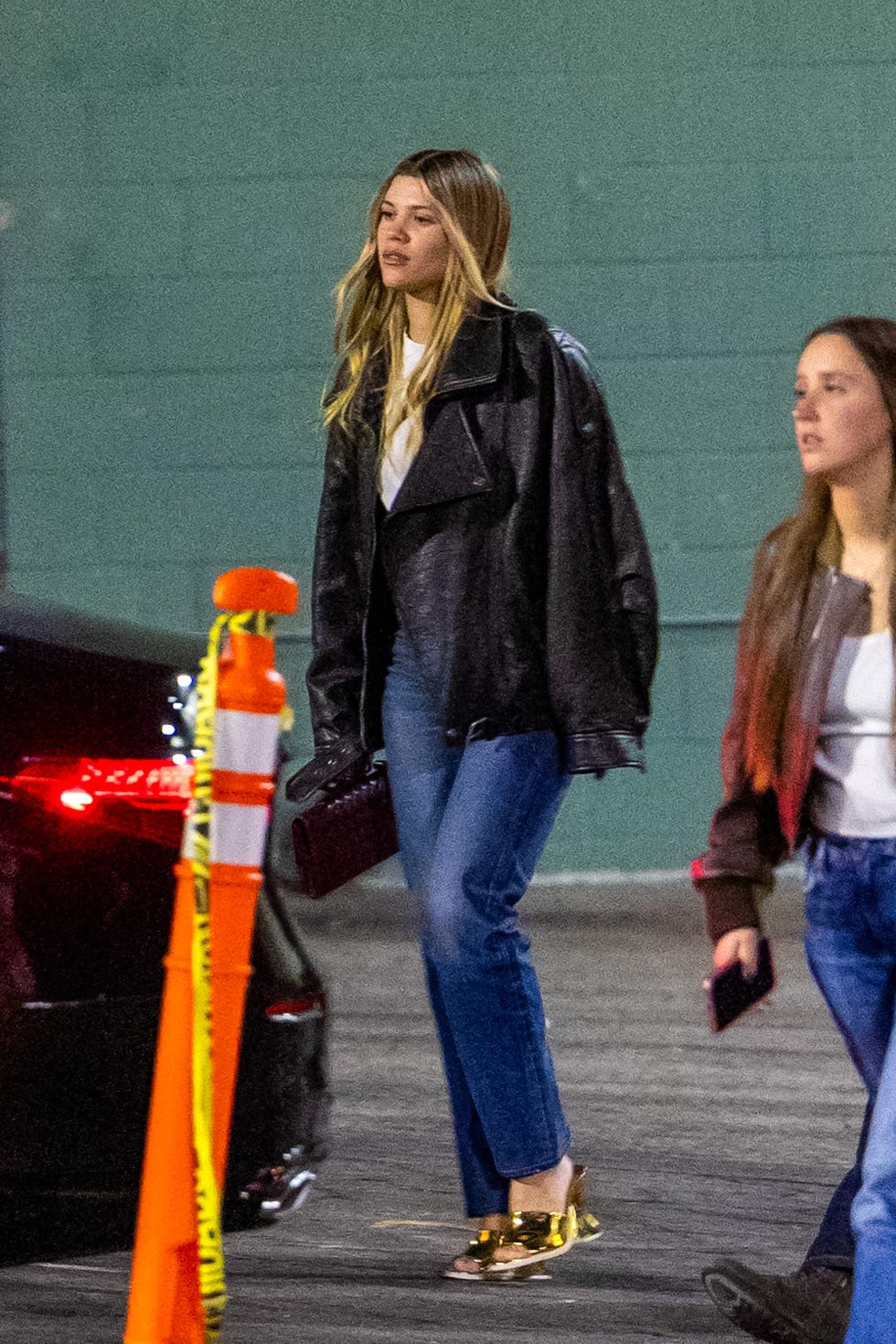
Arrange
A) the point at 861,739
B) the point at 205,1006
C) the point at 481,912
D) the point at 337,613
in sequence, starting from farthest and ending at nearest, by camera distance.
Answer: the point at 337,613, the point at 481,912, the point at 861,739, the point at 205,1006

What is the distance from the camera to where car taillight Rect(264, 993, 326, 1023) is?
3.13m

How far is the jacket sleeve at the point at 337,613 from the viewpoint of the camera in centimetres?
365

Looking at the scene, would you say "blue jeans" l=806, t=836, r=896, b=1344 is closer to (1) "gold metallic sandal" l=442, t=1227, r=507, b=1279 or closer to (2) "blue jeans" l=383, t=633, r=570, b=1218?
(2) "blue jeans" l=383, t=633, r=570, b=1218

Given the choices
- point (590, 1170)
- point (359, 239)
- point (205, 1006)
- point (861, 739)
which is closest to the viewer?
point (205, 1006)

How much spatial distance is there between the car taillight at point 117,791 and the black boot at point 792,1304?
1.10 meters

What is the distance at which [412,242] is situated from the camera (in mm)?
3555

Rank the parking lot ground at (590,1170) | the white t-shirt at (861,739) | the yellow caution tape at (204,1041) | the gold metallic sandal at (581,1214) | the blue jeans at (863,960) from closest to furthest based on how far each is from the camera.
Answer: the yellow caution tape at (204,1041), the blue jeans at (863,960), the white t-shirt at (861,739), the parking lot ground at (590,1170), the gold metallic sandal at (581,1214)

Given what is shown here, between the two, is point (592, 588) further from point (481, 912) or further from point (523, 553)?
point (481, 912)

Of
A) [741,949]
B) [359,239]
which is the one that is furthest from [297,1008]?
[359,239]

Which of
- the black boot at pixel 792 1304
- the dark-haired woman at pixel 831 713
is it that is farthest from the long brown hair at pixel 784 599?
the black boot at pixel 792 1304

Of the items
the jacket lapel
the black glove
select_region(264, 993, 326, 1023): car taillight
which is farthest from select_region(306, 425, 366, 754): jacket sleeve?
select_region(264, 993, 326, 1023): car taillight

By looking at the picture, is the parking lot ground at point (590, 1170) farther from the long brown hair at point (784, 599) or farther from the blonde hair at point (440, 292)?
the blonde hair at point (440, 292)

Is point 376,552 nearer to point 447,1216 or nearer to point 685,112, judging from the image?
point 447,1216

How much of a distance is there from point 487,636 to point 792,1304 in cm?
117
